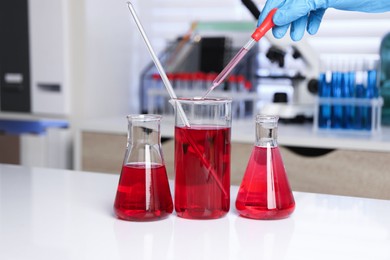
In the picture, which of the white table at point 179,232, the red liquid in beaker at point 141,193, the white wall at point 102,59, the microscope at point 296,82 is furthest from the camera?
the white wall at point 102,59

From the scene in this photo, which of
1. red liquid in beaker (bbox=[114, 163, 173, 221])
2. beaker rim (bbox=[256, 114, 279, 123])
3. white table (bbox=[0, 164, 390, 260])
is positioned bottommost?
white table (bbox=[0, 164, 390, 260])

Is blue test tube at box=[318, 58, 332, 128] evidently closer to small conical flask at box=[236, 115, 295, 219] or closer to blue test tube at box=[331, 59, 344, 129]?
blue test tube at box=[331, 59, 344, 129]

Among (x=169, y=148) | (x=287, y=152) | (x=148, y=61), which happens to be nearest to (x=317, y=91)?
(x=287, y=152)

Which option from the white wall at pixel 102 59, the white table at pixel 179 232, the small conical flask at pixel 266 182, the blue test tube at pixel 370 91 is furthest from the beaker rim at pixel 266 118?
the white wall at pixel 102 59

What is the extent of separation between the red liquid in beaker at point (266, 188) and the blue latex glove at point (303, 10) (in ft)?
0.68

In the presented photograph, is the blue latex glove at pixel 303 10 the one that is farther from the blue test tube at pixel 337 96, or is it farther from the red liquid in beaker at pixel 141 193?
the blue test tube at pixel 337 96

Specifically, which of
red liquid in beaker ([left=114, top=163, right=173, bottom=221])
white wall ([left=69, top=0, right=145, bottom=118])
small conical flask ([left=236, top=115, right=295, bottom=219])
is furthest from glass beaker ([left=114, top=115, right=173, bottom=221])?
white wall ([left=69, top=0, right=145, bottom=118])

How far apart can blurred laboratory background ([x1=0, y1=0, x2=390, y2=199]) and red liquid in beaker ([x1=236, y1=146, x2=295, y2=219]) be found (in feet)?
3.16

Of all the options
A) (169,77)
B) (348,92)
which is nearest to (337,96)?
(348,92)

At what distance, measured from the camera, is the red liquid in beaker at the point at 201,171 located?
0.74m

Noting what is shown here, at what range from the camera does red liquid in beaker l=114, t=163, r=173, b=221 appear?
73 centimetres

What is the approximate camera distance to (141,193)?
0.73m

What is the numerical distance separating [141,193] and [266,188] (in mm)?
162

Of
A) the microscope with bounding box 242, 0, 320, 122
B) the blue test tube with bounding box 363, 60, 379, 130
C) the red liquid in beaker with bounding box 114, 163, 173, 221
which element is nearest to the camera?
the red liquid in beaker with bounding box 114, 163, 173, 221
